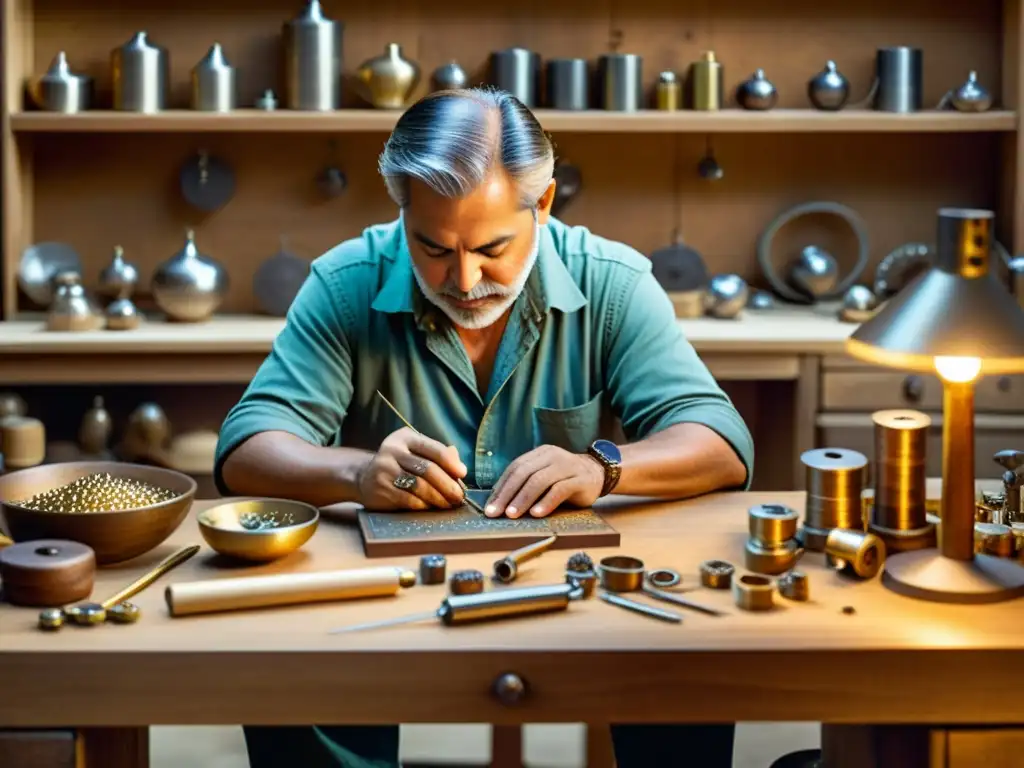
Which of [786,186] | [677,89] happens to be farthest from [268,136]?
[786,186]

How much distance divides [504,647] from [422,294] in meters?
1.03

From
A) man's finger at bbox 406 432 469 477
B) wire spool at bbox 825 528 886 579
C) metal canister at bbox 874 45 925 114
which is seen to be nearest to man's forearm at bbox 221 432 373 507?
man's finger at bbox 406 432 469 477

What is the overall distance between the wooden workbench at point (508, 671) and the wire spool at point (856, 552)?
158 millimetres

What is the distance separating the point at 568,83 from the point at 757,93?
55cm

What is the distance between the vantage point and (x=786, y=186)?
4465 mm

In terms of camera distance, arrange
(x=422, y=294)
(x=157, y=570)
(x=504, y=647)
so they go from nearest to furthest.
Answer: (x=504, y=647) → (x=157, y=570) → (x=422, y=294)

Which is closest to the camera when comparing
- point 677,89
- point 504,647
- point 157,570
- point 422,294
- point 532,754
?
point 504,647

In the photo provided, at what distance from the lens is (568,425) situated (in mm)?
2547

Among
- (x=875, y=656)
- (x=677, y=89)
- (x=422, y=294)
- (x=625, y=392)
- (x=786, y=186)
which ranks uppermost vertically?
(x=677, y=89)

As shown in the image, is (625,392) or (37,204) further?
(37,204)

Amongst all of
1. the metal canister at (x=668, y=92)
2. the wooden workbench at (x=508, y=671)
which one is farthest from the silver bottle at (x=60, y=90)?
the wooden workbench at (x=508, y=671)

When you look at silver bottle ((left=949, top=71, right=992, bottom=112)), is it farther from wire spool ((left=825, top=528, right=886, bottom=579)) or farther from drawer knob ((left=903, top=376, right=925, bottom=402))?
wire spool ((left=825, top=528, right=886, bottom=579))

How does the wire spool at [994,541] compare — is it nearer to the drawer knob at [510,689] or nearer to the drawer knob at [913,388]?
the drawer knob at [510,689]

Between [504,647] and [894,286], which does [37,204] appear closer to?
[894,286]
